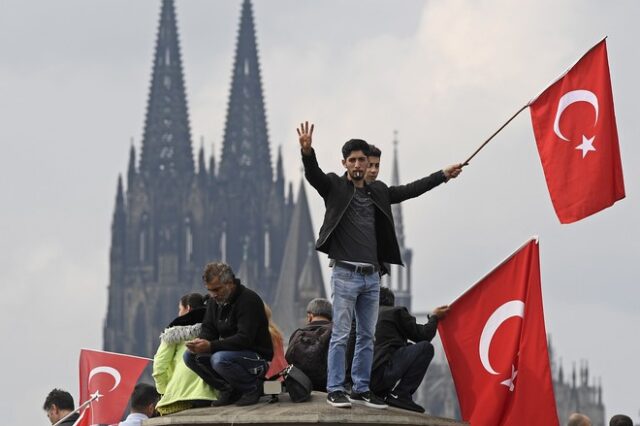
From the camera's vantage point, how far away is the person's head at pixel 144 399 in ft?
49.9

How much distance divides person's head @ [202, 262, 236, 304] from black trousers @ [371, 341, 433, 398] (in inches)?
40.9

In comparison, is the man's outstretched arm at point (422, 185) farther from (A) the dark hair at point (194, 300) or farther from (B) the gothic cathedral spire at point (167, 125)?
(B) the gothic cathedral spire at point (167, 125)

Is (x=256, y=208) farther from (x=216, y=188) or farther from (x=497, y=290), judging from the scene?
(x=497, y=290)

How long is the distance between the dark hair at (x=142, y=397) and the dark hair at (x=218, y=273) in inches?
47.6

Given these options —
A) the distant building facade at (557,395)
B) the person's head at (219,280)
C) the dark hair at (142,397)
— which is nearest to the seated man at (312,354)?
the person's head at (219,280)

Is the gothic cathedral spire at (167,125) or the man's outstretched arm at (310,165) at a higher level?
the gothic cathedral spire at (167,125)

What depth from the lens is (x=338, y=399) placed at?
1402cm

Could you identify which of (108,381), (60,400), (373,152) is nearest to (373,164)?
(373,152)

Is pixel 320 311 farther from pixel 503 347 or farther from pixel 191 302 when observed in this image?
pixel 503 347

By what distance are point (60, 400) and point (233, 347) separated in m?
2.20

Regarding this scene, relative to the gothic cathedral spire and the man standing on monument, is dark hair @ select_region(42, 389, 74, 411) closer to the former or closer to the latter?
the man standing on monument

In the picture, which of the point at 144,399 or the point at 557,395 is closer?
the point at 144,399

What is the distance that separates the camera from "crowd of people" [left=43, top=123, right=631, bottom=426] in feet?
47.0

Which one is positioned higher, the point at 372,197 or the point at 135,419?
the point at 372,197
